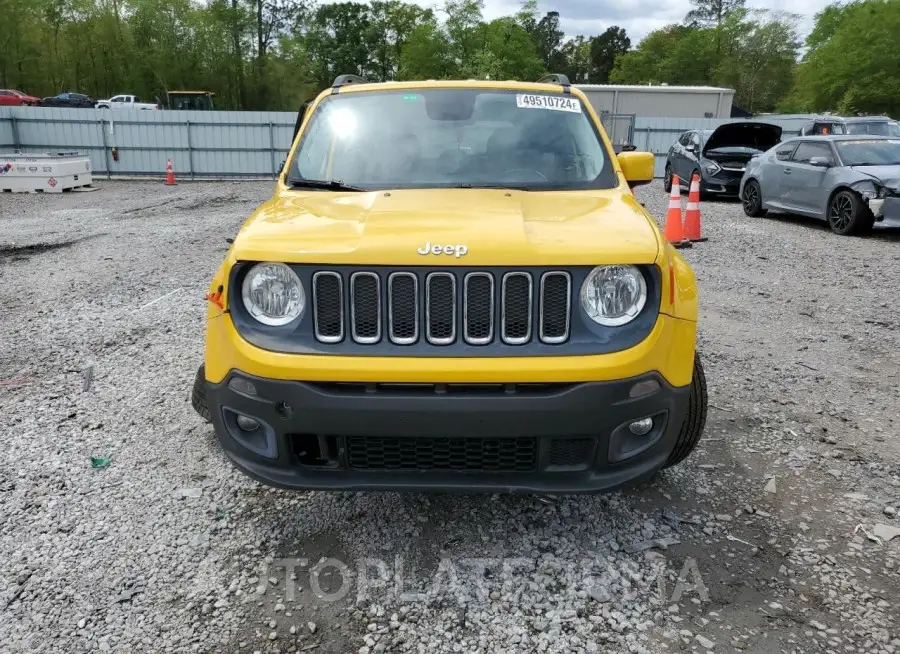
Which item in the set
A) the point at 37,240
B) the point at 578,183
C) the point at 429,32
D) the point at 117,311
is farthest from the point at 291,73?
the point at 578,183

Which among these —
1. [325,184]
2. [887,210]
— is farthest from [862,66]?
[325,184]

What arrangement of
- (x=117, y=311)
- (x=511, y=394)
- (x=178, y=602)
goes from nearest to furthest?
(x=511, y=394) → (x=178, y=602) → (x=117, y=311)

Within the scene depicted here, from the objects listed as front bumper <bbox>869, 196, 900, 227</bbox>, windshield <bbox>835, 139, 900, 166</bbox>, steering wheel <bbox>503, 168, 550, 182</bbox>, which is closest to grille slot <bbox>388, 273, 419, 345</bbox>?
steering wheel <bbox>503, 168, 550, 182</bbox>

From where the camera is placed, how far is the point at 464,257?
2.46 metres

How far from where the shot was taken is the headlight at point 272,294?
8.41 feet

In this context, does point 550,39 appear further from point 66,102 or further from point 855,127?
point 855,127

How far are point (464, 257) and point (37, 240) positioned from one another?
10276mm

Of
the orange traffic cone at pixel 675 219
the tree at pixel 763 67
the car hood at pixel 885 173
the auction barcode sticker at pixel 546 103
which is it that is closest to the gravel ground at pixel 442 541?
the auction barcode sticker at pixel 546 103

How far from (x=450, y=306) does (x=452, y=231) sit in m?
0.29

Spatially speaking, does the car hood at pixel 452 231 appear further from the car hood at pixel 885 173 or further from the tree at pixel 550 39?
the tree at pixel 550 39

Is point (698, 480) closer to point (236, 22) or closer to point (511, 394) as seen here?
point (511, 394)

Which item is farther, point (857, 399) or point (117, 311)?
point (117, 311)

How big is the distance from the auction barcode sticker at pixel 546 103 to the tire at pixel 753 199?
10469 mm

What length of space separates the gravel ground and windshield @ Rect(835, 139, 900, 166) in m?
7.21
